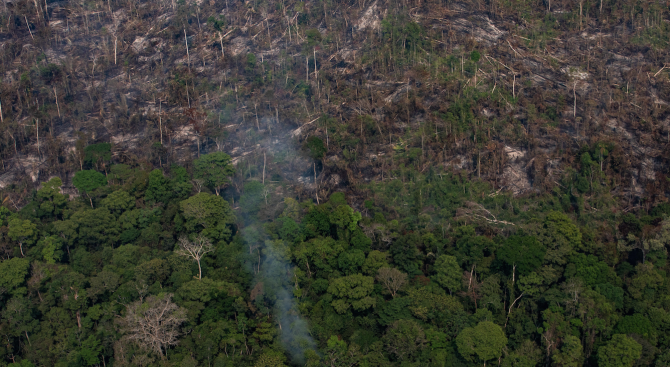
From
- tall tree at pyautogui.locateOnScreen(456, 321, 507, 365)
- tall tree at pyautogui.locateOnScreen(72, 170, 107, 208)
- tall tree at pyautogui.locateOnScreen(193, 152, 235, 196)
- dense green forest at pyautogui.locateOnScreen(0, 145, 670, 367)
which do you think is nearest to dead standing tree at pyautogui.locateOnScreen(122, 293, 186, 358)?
dense green forest at pyautogui.locateOnScreen(0, 145, 670, 367)

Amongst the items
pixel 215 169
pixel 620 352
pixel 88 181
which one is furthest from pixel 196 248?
pixel 620 352

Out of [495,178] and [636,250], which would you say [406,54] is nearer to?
[495,178]

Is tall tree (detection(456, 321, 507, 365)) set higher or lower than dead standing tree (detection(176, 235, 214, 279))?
lower

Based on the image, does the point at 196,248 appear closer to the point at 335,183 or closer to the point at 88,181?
the point at 335,183

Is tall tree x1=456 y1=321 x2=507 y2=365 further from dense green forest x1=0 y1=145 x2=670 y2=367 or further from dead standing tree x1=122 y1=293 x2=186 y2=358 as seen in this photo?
dead standing tree x1=122 y1=293 x2=186 y2=358

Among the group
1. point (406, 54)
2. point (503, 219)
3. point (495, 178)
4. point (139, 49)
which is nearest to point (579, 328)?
point (503, 219)

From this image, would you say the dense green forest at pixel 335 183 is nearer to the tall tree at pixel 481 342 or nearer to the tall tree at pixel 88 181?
the tall tree at pixel 481 342

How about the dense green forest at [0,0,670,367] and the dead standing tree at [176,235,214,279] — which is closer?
the dense green forest at [0,0,670,367]

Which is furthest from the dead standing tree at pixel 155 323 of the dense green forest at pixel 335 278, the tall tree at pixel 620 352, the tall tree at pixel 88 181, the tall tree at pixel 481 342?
the tall tree at pixel 620 352
